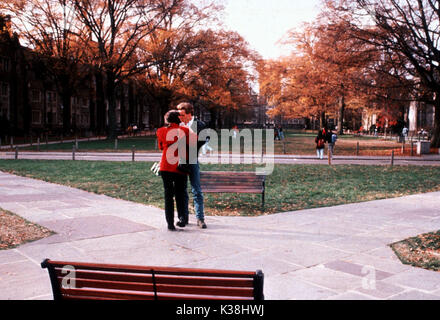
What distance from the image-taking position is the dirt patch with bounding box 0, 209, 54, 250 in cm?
627

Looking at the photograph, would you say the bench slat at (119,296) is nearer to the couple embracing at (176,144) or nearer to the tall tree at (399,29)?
the couple embracing at (176,144)

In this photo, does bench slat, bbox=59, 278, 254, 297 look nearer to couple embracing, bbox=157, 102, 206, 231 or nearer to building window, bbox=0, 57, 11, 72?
couple embracing, bbox=157, 102, 206, 231

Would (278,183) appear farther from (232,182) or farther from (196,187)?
(196,187)

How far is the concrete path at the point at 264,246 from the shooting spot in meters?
4.52

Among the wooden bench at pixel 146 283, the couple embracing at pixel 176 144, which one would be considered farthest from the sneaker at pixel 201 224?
the wooden bench at pixel 146 283

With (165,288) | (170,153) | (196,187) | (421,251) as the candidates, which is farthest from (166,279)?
(196,187)

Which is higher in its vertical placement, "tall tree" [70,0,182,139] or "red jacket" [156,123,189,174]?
"tall tree" [70,0,182,139]

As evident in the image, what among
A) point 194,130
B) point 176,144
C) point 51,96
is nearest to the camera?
point 176,144

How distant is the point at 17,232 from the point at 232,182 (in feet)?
14.2

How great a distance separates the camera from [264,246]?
6074 mm

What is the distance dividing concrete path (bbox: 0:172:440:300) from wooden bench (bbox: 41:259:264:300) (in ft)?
5.51

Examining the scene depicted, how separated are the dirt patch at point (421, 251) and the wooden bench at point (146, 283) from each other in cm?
353

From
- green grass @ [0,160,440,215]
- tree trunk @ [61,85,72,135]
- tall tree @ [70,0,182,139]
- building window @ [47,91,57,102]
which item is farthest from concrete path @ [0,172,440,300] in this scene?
building window @ [47,91,57,102]

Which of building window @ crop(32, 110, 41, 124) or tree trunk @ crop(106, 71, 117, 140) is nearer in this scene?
tree trunk @ crop(106, 71, 117, 140)
